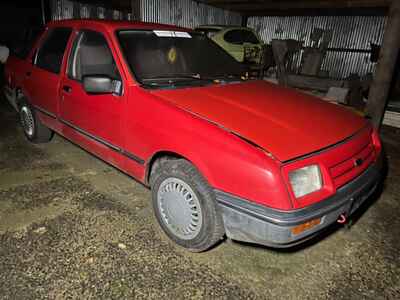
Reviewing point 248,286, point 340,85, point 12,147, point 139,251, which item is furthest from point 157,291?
point 340,85

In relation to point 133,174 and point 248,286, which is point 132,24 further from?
point 248,286

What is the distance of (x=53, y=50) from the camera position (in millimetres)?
3447

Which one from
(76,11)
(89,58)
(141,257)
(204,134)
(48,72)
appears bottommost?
(141,257)

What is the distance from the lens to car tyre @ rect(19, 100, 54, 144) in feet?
13.1

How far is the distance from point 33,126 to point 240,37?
7.58 meters

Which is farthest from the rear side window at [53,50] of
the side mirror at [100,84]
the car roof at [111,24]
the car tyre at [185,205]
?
the car tyre at [185,205]

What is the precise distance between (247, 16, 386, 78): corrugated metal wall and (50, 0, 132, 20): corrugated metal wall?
19.7 ft

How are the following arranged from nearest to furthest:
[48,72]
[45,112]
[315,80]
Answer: [48,72] < [45,112] < [315,80]

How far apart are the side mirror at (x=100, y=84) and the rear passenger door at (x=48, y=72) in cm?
100

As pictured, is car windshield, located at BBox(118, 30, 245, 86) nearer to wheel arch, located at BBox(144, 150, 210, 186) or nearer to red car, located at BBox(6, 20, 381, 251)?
red car, located at BBox(6, 20, 381, 251)

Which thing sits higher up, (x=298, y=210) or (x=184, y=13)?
(x=184, y=13)

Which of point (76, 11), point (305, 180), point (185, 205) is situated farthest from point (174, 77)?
point (76, 11)

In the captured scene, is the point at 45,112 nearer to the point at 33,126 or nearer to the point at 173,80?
the point at 33,126

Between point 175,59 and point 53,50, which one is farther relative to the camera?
point 53,50
